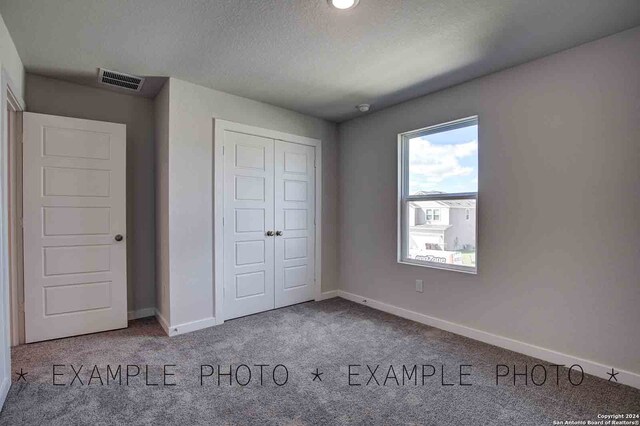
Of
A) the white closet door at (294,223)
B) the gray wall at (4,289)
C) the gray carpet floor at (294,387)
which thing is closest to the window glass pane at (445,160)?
the white closet door at (294,223)

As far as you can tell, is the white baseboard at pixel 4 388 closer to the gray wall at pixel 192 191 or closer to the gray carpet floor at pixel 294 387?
the gray carpet floor at pixel 294 387

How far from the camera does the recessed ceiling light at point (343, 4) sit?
1.90 meters

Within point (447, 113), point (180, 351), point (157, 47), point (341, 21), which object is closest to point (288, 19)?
point (341, 21)

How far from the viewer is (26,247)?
2.81m

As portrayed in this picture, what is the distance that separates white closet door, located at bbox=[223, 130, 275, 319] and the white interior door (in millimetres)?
993

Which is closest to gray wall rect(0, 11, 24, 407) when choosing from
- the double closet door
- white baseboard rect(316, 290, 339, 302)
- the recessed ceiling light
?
the double closet door

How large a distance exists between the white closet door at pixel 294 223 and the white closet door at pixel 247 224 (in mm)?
114

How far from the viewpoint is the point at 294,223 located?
159 inches

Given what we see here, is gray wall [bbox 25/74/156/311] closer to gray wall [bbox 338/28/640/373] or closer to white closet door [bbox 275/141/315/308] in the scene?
white closet door [bbox 275/141/315/308]

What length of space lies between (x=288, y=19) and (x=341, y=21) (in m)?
0.35

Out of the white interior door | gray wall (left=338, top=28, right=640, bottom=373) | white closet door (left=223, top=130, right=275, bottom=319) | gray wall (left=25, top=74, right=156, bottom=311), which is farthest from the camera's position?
white closet door (left=223, top=130, right=275, bottom=319)

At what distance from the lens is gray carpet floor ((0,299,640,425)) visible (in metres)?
1.85

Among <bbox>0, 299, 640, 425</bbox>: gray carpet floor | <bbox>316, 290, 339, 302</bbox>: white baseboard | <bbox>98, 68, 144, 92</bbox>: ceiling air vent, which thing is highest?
<bbox>98, 68, 144, 92</bbox>: ceiling air vent

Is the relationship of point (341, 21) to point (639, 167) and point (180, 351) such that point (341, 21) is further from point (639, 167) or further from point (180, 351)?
point (180, 351)
